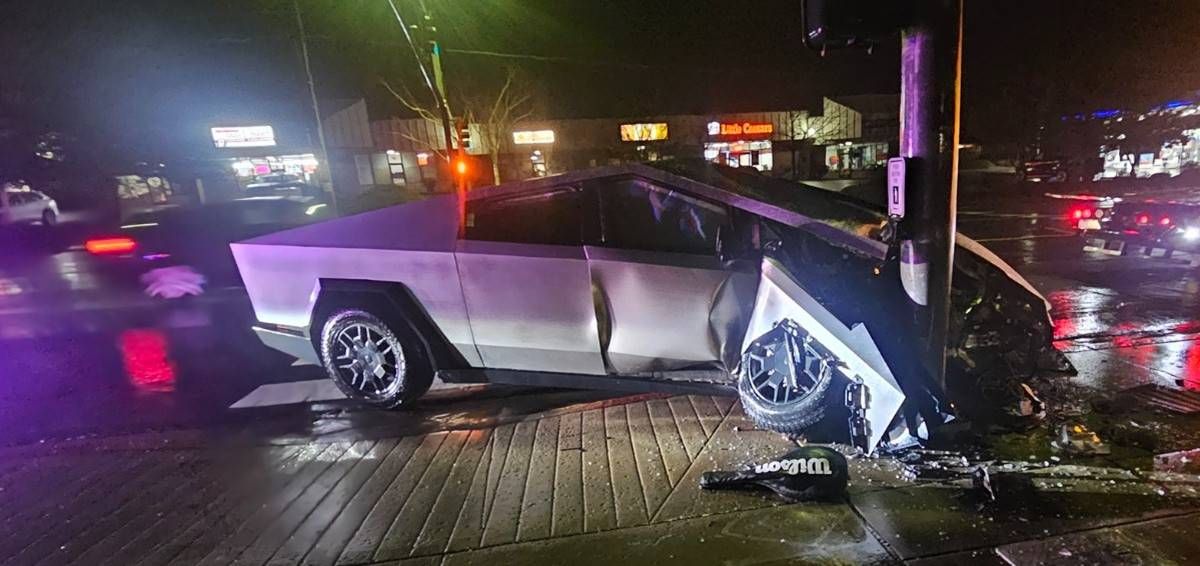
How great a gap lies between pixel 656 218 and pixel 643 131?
3034cm

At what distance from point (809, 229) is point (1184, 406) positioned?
2479 millimetres

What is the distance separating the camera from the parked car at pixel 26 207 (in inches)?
867

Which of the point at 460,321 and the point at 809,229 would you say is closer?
the point at 809,229

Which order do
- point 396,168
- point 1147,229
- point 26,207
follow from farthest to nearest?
point 396,168 → point 26,207 → point 1147,229

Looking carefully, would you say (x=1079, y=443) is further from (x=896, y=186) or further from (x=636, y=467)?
(x=636, y=467)

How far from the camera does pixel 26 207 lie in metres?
22.6

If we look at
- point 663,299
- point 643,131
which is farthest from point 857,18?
point 643,131

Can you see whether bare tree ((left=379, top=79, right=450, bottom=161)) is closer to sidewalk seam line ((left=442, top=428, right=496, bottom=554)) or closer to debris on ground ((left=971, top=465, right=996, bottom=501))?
sidewalk seam line ((left=442, top=428, right=496, bottom=554))

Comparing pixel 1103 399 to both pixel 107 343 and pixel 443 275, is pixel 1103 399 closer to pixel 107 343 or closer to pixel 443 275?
pixel 443 275

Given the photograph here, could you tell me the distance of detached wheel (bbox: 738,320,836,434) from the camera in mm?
3434

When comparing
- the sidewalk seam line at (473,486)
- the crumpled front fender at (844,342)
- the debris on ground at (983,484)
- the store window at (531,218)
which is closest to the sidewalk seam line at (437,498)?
the sidewalk seam line at (473,486)

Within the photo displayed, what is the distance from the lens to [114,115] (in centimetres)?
2377

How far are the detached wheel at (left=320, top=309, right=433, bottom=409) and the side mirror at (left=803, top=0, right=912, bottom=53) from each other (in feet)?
10.4

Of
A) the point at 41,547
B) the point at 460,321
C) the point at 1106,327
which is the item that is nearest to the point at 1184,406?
the point at 1106,327
